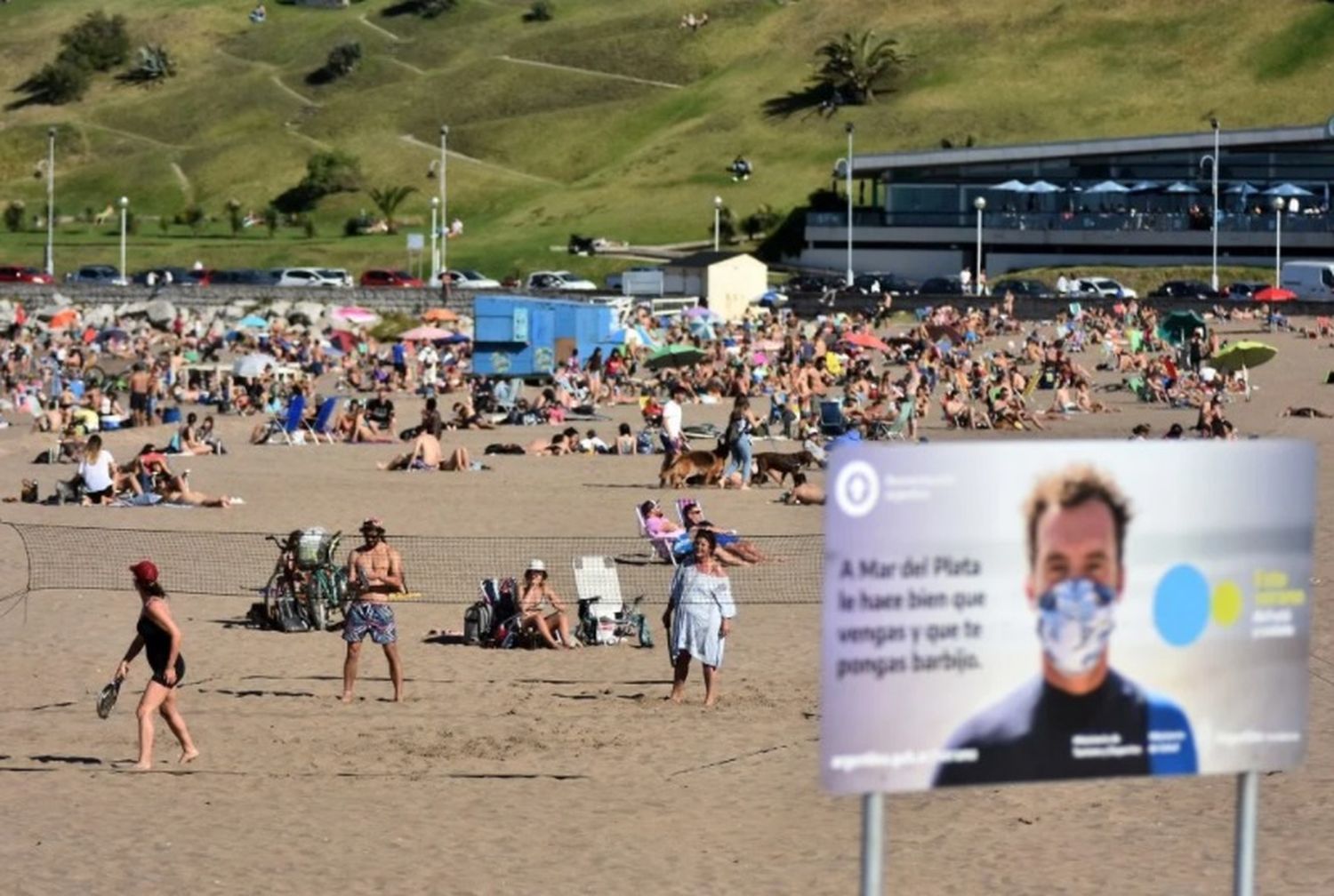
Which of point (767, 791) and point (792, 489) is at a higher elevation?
point (792, 489)

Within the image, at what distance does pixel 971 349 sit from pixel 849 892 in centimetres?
3858

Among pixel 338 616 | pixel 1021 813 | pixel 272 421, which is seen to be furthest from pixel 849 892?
pixel 272 421

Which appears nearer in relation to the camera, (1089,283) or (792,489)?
(792,489)

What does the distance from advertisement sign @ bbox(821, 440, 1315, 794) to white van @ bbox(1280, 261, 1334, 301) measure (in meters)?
54.2

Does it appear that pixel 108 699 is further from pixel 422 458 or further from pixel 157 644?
pixel 422 458

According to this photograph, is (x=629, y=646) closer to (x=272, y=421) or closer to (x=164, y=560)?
(x=164, y=560)

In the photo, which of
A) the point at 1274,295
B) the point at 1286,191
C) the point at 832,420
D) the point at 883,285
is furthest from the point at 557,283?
the point at 832,420

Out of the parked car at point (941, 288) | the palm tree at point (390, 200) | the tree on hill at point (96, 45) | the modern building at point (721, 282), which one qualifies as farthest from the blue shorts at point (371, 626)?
the tree on hill at point (96, 45)

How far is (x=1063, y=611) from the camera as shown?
6000 mm

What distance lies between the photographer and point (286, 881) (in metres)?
10.2

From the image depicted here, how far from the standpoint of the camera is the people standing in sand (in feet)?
52.9

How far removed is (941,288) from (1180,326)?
1869 cm

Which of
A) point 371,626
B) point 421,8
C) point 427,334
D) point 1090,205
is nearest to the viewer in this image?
point 371,626

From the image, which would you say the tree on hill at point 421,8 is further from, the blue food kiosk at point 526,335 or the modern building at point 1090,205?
the blue food kiosk at point 526,335
